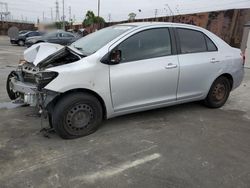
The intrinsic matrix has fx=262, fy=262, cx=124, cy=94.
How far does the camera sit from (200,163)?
315 cm

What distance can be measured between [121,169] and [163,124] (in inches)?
60.9

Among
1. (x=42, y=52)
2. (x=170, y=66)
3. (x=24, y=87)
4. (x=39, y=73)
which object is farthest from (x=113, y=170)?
(x=42, y=52)

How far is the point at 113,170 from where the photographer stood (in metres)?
2.97

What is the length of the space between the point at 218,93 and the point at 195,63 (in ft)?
3.36

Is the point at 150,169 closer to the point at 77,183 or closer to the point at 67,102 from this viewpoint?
the point at 77,183

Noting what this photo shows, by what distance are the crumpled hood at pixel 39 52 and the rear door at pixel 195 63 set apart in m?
2.03

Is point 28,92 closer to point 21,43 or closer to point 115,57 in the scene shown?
point 115,57

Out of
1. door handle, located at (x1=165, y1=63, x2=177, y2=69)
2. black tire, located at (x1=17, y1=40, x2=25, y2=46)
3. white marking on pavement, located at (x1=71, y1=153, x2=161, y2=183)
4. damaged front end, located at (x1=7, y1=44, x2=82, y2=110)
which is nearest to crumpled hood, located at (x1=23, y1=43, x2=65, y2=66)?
damaged front end, located at (x1=7, y1=44, x2=82, y2=110)

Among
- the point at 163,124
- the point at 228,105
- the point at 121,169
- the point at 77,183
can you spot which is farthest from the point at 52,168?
the point at 228,105

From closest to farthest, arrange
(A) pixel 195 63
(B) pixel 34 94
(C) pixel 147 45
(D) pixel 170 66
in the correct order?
1. (B) pixel 34 94
2. (C) pixel 147 45
3. (D) pixel 170 66
4. (A) pixel 195 63

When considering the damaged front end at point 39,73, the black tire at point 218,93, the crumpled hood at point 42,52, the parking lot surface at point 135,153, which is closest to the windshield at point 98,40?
the crumpled hood at point 42,52

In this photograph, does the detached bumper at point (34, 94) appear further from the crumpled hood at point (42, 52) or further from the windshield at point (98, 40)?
the windshield at point (98, 40)

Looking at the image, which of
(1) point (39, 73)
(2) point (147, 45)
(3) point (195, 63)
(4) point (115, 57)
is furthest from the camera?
(3) point (195, 63)

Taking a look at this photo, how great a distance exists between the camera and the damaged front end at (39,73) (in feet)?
11.5
